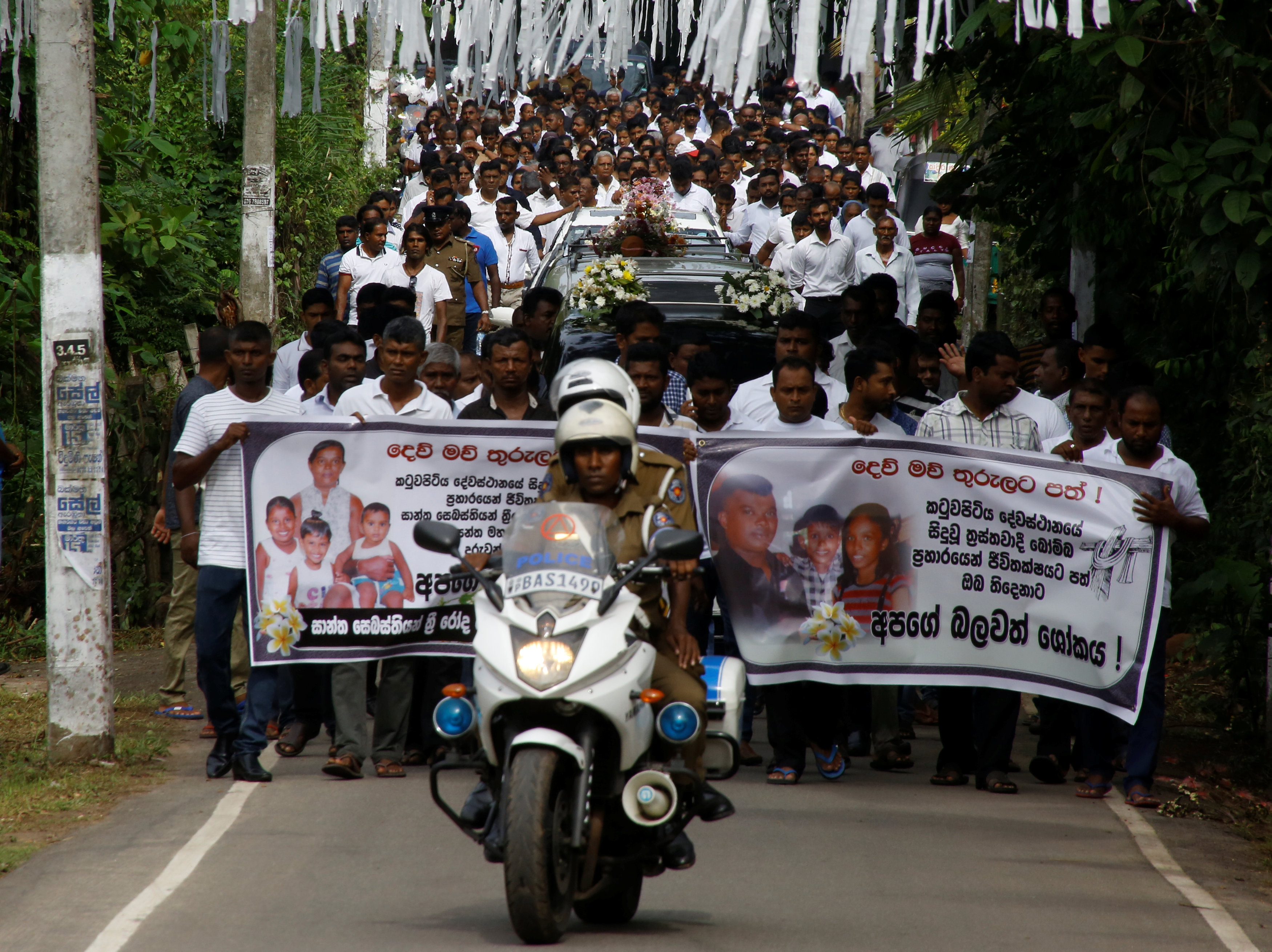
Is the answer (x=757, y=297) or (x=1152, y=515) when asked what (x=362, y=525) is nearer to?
(x=1152, y=515)

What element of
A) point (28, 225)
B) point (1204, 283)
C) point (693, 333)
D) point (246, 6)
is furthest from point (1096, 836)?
point (28, 225)

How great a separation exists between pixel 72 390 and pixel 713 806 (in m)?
4.58

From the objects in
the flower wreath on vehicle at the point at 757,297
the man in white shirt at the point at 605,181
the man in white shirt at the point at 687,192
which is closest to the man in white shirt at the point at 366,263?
the flower wreath on vehicle at the point at 757,297

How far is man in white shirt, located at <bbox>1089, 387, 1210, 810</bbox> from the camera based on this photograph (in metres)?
8.36

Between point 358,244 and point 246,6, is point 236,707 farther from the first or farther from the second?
point 358,244

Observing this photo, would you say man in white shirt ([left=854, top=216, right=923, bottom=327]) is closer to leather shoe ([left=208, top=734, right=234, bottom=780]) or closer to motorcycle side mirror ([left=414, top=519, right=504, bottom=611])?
leather shoe ([left=208, top=734, right=234, bottom=780])

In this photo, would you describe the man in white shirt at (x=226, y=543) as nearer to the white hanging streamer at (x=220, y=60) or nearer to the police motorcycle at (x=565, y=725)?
the white hanging streamer at (x=220, y=60)

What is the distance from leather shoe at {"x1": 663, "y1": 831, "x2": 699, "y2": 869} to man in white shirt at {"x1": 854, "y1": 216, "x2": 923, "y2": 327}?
42.1 feet

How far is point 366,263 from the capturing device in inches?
654

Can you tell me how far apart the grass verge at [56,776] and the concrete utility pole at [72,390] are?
0.15 m

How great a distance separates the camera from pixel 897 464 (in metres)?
8.75

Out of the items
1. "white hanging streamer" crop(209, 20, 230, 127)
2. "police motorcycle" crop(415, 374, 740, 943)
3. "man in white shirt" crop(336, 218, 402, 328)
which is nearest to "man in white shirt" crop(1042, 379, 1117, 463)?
"police motorcycle" crop(415, 374, 740, 943)

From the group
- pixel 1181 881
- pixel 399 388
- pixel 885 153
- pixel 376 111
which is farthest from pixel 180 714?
pixel 885 153

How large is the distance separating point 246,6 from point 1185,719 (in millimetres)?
6763
